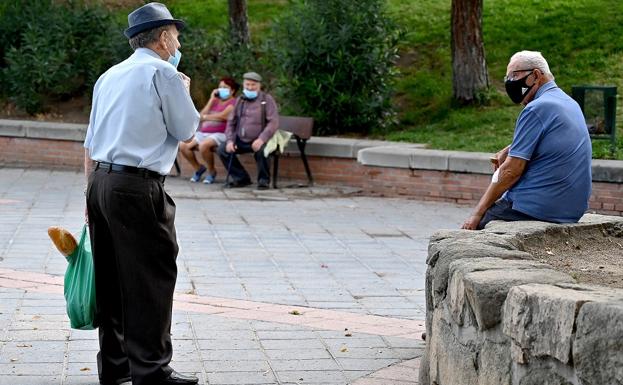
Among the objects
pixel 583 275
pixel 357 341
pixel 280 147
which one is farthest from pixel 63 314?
pixel 280 147

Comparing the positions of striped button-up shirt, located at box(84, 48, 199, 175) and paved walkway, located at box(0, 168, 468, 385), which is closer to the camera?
striped button-up shirt, located at box(84, 48, 199, 175)

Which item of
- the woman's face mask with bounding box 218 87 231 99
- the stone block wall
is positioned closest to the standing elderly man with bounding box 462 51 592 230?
the stone block wall

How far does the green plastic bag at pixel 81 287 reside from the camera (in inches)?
231

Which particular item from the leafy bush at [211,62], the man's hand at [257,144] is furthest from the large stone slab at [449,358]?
the leafy bush at [211,62]

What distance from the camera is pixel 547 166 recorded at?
6578 millimetres

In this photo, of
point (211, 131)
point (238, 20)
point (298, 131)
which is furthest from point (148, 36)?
point (238, 20)

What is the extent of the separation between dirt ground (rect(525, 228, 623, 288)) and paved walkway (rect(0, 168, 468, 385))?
944mm

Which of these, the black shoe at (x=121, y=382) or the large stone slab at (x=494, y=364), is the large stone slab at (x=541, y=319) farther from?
the black shoe at (x=121, y=382)

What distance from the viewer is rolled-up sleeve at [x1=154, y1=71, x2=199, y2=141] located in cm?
556

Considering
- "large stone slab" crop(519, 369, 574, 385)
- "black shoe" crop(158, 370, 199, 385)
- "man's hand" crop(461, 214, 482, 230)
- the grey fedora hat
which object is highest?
the grey fedora hat

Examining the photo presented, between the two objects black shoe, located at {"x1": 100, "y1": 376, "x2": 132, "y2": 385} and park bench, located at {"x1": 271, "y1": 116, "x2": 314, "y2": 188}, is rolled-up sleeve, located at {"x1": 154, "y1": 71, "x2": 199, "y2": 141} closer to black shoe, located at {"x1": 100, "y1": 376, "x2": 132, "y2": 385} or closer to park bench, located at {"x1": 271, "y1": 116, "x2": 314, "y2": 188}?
black shoe, located at {"x1": 100, "y1": 376, "x2": 132, "y2": 385}

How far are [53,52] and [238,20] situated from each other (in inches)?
120

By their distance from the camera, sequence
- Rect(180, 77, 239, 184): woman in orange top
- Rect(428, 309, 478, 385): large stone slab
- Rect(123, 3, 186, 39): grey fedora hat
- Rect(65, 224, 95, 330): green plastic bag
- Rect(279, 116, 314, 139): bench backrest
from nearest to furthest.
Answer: Rect(428, 309, 478, 385): large stone slab → Rect(123, 3, 186, 39): grey fedora hat → Rect(65, 224, 95, 330): green plastic bag → Rect(279, 116, 314, 139): bench backrest → Rect(180, 77, 239, 184): woman in orange top

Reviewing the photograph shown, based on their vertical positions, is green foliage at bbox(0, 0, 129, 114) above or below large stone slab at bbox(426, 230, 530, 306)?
below
